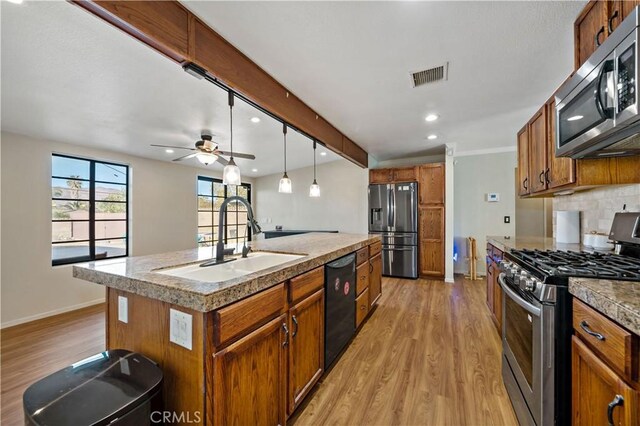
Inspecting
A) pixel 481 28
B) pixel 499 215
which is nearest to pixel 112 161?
pixel 481 28

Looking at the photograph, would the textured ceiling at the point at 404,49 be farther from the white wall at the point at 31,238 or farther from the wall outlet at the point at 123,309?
the white wall at the point at 31,238

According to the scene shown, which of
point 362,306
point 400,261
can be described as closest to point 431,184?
point 400,261

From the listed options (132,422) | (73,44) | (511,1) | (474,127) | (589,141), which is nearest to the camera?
(132,422)

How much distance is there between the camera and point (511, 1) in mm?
1463

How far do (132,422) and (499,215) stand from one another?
5613 mm

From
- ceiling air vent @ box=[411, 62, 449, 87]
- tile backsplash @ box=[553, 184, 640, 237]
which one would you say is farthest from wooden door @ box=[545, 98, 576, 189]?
ceiling air vent @ box=[411, 62, 449, 87]

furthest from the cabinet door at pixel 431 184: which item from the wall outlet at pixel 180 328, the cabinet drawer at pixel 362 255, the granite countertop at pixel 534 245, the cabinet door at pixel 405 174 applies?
the wall outlet at pixel 180 328

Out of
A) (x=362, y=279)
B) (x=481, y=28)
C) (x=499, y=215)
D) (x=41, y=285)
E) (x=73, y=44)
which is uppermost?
(x=481, y=28)

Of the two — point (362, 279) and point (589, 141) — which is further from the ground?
point (589, 141)

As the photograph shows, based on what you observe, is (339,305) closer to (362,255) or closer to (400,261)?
(362,255)

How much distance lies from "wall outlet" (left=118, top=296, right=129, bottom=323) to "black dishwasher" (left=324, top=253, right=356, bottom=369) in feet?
3.90

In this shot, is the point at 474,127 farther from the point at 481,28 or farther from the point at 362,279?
the point at 362,279

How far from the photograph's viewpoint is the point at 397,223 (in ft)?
16.0

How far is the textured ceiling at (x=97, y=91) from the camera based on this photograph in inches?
58.5
